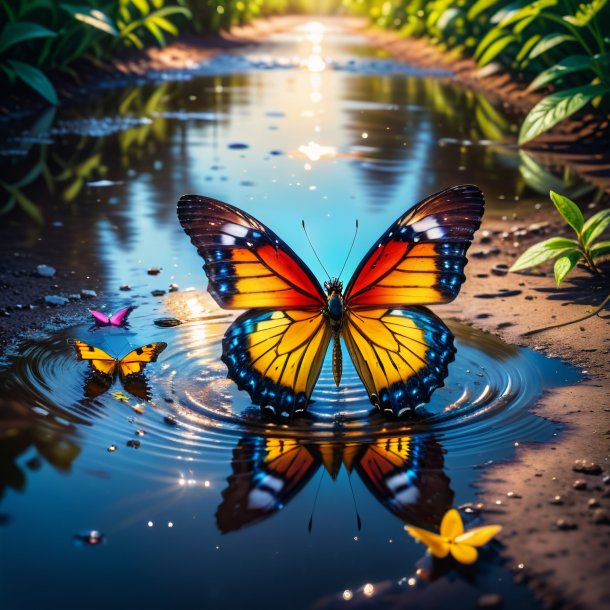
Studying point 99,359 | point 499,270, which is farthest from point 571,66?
point 99,359

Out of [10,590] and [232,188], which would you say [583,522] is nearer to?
[10,590]

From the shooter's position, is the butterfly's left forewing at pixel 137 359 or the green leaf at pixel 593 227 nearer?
the butterfly's left forewing at pixel 137 359

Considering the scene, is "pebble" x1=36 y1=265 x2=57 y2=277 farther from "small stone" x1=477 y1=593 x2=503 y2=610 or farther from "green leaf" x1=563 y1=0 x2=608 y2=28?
"green leaf" x1=563 y1=0 x2=608 y2=28

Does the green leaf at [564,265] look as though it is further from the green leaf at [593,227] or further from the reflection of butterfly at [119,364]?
the reflection of butterfly at [119,364]

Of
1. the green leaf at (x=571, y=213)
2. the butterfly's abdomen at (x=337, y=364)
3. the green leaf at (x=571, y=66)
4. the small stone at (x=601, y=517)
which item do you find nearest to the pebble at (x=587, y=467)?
the small stone at (x=601, y=517)

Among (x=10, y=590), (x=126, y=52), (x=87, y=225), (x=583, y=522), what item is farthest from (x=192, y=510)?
(x=126, y=52)

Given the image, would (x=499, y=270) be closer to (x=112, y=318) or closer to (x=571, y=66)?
(x=112, y=318)
